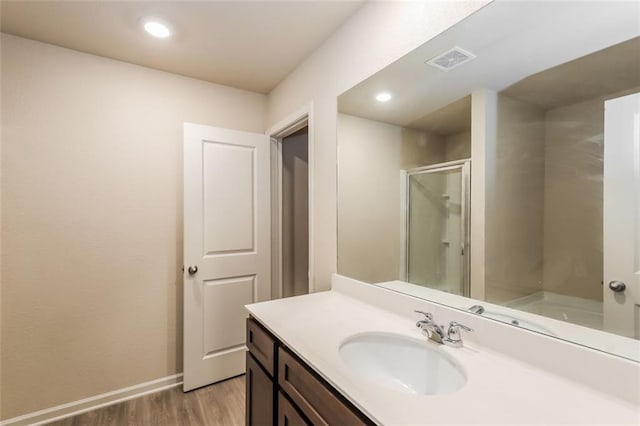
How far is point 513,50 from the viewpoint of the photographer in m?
0.95

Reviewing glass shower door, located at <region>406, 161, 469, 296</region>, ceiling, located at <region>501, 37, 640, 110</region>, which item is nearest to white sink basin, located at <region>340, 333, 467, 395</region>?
glass shower door, located at <region>406, 161, 469, 296</region>

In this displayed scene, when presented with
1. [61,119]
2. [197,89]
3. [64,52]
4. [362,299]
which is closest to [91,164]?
[61,119]

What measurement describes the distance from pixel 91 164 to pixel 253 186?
1127mm

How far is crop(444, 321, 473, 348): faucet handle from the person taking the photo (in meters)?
0.99

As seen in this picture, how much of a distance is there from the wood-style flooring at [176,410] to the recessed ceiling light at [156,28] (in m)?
2.45

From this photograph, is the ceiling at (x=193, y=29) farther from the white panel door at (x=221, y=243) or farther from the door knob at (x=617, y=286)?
the door knob at (x=617, y=286)

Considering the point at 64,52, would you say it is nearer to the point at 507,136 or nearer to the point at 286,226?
the point at 286,226

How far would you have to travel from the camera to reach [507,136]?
3.20 ft

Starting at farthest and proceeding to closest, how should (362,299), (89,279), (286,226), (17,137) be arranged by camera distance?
1. (286,226)
2. (89,279)
3. (17,137)
4. (362,299)

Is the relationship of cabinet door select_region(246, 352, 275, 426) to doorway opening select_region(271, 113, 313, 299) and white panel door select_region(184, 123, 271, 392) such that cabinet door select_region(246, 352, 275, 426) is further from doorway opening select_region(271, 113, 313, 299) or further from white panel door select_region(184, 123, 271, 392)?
doorway opening select_region(271, 113, 313, 299)

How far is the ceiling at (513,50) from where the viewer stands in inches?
30.2

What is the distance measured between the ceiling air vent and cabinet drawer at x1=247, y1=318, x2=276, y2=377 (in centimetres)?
132

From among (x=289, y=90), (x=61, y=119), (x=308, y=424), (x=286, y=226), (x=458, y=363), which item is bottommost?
(x=308, y=424)

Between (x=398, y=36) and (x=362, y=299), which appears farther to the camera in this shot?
(x=362, y=299)
